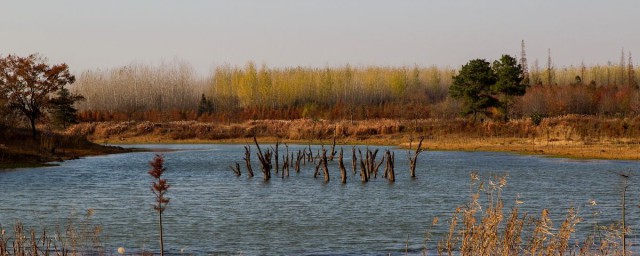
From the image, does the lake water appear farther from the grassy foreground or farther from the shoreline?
the grassy foreground

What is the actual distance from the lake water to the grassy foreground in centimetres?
1014

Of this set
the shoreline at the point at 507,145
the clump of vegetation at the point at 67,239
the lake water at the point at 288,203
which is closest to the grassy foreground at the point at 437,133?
the shoreline at the point at 507,145

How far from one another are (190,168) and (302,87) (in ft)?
310

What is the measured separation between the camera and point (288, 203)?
33.5 meters

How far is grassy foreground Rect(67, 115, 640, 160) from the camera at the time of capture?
224ft

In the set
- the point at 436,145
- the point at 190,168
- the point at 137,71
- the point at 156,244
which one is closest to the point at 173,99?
the point at 137,71

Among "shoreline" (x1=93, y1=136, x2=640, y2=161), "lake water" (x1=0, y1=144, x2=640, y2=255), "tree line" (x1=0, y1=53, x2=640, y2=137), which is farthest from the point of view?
"tree line" (x1=0, y1=53, x2=640, y2=137)

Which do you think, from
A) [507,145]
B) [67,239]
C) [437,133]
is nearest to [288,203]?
[67,239]

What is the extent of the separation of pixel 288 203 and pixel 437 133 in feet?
189

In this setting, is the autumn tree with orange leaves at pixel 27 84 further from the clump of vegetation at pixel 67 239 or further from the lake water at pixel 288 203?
the clump of vegetation at pixel 67 239

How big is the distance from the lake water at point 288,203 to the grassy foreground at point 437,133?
10140 millimetres

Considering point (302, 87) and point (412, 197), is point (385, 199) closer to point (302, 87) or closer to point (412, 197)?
point (412, 197)

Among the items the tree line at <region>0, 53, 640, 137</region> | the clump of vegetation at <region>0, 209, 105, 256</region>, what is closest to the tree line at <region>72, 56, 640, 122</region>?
the tree line at <region>0, 53, 640, 137</region>

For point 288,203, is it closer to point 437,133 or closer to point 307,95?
point 437,133
